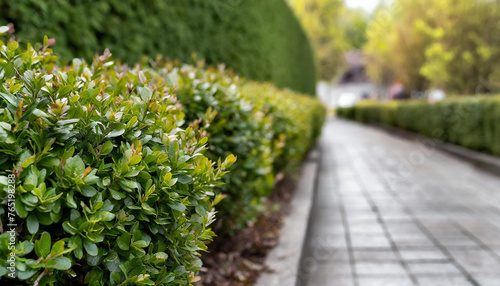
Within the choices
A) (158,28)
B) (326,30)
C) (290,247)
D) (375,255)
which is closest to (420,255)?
(375,255)

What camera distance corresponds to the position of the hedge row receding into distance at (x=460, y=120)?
902 cm

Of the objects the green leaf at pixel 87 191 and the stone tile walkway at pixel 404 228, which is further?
the stone tile walkway at pixel 404 228

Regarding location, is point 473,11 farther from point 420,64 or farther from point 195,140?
point 195,140

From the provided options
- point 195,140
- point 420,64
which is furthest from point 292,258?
point 420,64

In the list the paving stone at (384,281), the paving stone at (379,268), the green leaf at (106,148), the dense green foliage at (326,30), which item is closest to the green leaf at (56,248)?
the green leaf at (106,148)

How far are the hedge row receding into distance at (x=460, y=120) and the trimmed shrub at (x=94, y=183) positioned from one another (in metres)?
8.74

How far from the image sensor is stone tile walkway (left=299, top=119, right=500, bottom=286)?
3.70 meters

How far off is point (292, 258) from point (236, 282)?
565mm

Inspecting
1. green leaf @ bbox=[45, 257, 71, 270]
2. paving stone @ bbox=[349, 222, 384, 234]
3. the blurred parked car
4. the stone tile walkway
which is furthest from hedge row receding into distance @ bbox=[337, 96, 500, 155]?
the blurred parked car

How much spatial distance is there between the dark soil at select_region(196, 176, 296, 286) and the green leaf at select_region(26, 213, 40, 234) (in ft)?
4.99

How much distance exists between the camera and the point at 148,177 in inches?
53.1

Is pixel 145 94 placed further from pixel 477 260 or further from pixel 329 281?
pixel 477 260

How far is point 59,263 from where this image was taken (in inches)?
43.6

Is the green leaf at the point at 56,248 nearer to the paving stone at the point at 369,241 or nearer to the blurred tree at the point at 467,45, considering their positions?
the paving stone at the point at 369,241
